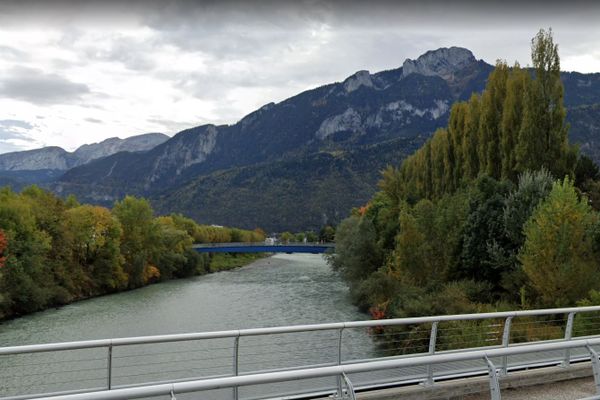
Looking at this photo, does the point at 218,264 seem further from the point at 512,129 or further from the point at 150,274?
the point at 512,129

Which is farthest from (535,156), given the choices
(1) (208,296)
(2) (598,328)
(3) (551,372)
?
(1) (208,296)

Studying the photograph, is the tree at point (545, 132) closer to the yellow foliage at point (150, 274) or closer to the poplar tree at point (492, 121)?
the poplar tree at point (492, 121)

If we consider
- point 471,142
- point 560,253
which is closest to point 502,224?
point 560,253

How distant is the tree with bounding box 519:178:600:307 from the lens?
22.2 meters

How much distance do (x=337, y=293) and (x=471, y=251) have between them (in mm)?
22165

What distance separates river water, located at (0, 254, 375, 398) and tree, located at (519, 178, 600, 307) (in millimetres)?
7801

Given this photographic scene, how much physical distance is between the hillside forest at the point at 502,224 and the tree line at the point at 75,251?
23.9 m

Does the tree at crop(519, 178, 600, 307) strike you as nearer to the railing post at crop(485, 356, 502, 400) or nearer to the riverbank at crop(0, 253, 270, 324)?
the railing post at crop(485, 356, 502, 400)

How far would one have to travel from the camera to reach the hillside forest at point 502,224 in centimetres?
2281

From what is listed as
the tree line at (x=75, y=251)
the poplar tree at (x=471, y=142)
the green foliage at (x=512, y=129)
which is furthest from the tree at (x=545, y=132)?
the tree line at (x=75, y=251)

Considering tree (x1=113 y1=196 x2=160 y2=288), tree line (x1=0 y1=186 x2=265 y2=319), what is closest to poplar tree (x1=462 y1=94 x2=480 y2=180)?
tree line (x1=0 y1=186 x2=265 y2=319)

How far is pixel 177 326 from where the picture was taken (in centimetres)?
3391

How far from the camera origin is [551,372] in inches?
369

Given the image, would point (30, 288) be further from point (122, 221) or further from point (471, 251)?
point (471, 251)
